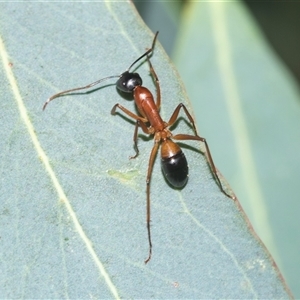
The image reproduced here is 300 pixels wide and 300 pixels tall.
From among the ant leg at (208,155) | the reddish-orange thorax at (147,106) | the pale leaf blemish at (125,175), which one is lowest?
→ the pale leaf blemish at (125,175)

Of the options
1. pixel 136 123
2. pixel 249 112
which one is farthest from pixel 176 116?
pixel 249 112

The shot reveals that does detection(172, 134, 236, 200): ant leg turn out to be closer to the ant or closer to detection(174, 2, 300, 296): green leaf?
the ant

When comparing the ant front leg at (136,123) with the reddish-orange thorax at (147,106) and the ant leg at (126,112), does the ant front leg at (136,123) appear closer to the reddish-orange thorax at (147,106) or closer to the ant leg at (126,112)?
the ant leg at (126,112)

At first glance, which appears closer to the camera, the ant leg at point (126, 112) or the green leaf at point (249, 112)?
the ant leg at point (126, 112)

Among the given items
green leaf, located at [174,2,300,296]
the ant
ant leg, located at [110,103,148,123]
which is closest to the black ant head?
the ant

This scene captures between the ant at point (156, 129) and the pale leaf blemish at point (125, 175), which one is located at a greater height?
the ant at point (156, 129)

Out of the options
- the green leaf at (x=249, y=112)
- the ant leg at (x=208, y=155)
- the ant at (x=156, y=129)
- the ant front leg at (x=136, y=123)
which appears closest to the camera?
the ant leg at (x=208, y=155)

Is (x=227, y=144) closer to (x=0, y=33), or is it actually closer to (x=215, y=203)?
(x=215, y=203)

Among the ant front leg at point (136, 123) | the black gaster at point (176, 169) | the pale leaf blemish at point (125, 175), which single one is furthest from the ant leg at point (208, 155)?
the pale leaf blemish at point (125, 175)

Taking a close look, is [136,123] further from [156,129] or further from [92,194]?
[92,194]
